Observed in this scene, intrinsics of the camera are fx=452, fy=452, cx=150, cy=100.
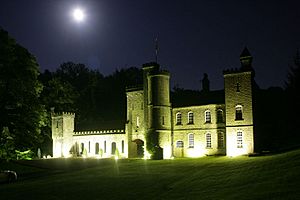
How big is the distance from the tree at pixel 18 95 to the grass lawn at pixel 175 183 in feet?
15.0

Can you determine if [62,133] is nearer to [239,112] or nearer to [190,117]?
[190,117]

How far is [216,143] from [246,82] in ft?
26.4

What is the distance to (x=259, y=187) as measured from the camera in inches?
948

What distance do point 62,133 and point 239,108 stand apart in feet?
86.7

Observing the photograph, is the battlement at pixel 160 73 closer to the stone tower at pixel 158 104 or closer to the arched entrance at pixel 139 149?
the stone tower at pixel 158 104

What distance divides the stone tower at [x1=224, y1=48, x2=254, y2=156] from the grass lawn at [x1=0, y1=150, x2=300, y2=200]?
8.63 meters

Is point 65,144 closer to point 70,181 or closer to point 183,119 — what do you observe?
point 183,119

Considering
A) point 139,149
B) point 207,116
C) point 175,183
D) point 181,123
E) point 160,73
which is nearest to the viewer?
point 175,183

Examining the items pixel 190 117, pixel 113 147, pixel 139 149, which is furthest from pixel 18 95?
pixel 190 117

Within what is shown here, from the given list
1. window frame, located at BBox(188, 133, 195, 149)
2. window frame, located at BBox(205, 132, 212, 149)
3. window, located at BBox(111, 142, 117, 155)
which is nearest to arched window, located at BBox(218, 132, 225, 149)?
window frame, located at BBox(205, 132, 212, 149)

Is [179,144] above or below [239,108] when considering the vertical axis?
below

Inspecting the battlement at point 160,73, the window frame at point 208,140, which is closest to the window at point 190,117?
the window frame at point 208,140

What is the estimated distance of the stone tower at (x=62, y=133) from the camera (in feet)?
201

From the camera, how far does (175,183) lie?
29391 mm
